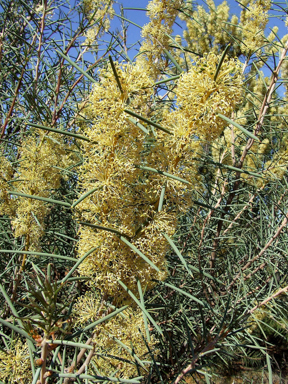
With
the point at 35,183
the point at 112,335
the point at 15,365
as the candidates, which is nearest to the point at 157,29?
the point at 35,183

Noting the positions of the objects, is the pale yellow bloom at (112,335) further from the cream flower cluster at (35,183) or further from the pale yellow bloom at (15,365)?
the cream flower cluster at (35,183)

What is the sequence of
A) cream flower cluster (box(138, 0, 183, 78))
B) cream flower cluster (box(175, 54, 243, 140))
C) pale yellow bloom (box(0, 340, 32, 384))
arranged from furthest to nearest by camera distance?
cream flower cluster (box(138, 0, 183, 78)) < pale yellow bloom (box(0, 340, 32, 384)) < cream flower cluster (box(175, 54, 243, 140))

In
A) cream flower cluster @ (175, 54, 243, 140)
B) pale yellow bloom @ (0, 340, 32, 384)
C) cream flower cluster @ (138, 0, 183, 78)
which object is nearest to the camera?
cream flower cluster @ (175, 54, 243, 140)

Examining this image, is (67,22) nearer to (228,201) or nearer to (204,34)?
(228,201)

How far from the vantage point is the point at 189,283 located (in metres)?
1.67

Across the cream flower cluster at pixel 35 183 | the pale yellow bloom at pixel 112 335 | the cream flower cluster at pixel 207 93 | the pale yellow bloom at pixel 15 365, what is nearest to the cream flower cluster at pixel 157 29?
the cream flower cluster at pixel 207 93

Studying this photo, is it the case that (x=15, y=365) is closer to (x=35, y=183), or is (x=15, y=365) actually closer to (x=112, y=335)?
(x=112, y=335)

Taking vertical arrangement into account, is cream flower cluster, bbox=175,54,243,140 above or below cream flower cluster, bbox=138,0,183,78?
below

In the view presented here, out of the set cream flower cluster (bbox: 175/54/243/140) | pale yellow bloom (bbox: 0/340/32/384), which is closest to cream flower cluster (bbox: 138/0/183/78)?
cream flower cluster (bbox: 175/54/243/140)

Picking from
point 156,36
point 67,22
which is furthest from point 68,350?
point 67,22

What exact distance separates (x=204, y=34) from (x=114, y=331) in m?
8.37

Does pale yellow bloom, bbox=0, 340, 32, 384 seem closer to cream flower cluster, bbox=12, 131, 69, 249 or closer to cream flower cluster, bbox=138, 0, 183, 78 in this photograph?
cream flower cluster, bbox=12, 131, 69, 249

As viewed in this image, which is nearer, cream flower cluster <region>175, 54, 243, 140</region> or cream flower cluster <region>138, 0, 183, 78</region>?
cream flower cluster <region>175, 54, 243, 140</region>

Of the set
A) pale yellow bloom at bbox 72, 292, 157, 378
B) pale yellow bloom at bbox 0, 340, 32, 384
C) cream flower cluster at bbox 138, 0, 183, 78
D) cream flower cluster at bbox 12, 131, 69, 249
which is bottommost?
pale yellow bloom at bbox 0, 340, 32, 384
